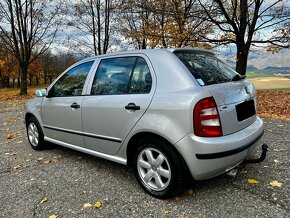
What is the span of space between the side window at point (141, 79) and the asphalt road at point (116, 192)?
1.26 meters

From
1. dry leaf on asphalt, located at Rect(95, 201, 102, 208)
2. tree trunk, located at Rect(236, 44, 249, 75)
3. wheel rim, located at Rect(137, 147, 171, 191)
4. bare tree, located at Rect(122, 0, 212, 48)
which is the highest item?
bare tree, located at Rect(122, 0, 212, 48)

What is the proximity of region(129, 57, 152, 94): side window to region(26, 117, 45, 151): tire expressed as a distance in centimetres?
258

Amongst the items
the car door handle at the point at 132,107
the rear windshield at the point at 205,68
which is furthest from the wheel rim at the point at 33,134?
the rear windshield at the point at 205,68

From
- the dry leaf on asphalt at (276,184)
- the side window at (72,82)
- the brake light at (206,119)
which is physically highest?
the side window at (72,82)

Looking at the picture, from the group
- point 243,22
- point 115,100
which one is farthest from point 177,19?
point 115,100

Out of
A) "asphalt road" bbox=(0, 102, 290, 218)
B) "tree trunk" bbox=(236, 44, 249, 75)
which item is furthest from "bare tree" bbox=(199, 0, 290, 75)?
"asphalt road" bbox=(0, 102, 290, 218)

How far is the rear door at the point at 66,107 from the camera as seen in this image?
13.4ft

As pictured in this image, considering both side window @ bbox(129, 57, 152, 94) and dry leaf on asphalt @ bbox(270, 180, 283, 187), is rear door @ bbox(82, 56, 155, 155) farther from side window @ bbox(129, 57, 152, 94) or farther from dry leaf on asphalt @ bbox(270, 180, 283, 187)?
dry leaf on asphalt @ bbox(270, 180, 283, 187)

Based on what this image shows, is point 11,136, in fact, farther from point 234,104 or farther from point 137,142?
point 234,104

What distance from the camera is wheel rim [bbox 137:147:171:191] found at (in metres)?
3.06

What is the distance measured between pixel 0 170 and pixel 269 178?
4.02 m

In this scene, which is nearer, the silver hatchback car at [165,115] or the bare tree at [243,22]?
the silver hatchback car at [165,115]

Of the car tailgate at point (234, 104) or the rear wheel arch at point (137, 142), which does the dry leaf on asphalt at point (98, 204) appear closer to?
the rear wheel arch at point (137, 142)

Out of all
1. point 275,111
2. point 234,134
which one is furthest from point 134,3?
point 234,134
